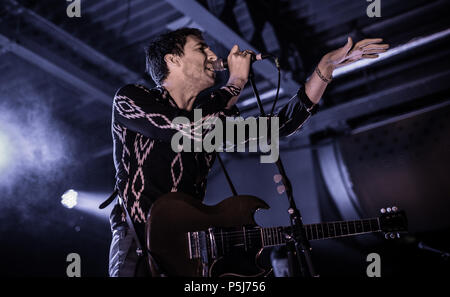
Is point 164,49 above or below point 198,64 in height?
above

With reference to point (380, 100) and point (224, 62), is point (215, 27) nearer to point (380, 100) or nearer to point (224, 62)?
point (224, 62)

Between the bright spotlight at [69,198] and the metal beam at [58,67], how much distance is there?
55.9 inches

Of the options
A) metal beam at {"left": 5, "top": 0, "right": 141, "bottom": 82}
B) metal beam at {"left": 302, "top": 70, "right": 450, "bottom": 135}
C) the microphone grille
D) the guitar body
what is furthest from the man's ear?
metal beam at {"left": 302, "top": 70, "right": 450, "bottom": 135}

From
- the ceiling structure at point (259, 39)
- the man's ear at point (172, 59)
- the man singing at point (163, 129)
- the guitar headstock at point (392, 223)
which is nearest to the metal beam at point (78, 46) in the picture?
the ceiling structure at point (259, 39)

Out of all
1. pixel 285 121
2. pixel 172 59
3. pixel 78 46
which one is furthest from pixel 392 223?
pixel 78 46

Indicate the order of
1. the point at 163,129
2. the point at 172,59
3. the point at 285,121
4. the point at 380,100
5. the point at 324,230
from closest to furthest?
the point at 163,129, the point at 324,230, the point at 285,121, the point at 172,59, the point at 380,100

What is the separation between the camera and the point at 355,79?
5.31m

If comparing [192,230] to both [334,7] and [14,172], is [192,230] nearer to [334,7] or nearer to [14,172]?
[334,7]

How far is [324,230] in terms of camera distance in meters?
1.99

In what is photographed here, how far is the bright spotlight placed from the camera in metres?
5.70

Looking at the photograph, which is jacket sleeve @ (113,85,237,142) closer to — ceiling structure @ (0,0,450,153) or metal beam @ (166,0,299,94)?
metal beam @ (166,0,299,94)

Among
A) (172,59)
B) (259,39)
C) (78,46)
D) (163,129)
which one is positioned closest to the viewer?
(163,129)

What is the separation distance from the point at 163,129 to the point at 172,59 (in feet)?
2.19
